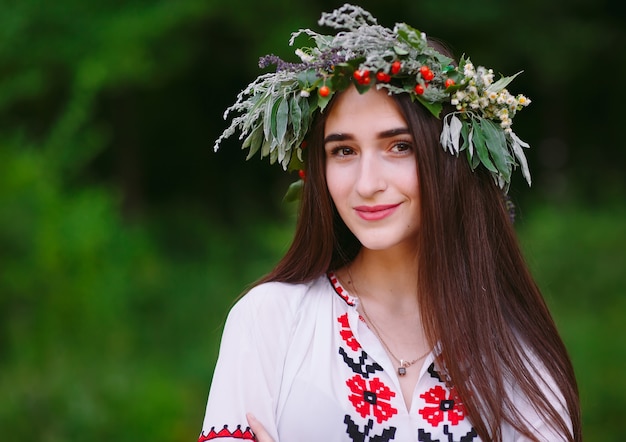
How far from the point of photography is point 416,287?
2.53 meters

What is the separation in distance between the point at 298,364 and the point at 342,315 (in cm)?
23

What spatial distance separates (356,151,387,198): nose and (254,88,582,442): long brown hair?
105 millimetres

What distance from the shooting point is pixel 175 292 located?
862 cm

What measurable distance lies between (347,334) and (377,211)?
37cm

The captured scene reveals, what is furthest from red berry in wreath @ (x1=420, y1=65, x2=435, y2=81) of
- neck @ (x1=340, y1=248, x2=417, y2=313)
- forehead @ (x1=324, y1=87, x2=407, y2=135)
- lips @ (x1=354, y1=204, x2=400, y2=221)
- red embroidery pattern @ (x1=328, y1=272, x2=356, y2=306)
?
red embroidery pattern @ (x1=328, y1=272, x2=356, y2=306)

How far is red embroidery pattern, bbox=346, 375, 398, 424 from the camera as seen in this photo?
2291 mm

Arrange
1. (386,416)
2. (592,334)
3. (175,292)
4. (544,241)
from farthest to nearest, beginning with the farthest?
(175,292) → (544,241) → (592,334) → (386,416)

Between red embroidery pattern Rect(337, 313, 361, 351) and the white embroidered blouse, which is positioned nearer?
the white embroidered blouse

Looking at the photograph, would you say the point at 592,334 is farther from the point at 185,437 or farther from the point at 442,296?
the point at 442,296

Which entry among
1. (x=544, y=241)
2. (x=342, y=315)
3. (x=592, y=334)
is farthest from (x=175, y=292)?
(x=342, y=315)

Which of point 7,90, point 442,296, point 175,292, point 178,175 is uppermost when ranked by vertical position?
point 178,175

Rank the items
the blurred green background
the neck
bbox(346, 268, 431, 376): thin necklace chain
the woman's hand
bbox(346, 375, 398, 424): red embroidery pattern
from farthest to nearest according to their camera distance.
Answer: the blurred green background, the neck, bbox(346, 268, 431, 376): thin necklace chain, bbox(346, 375, 398, 424): red embroidery pattern, the woman's hand

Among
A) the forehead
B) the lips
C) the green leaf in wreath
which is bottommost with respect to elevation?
the lips

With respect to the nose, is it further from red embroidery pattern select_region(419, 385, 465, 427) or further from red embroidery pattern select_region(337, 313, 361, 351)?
red embroidery pattern select_region(419, 385, 465, 427)
